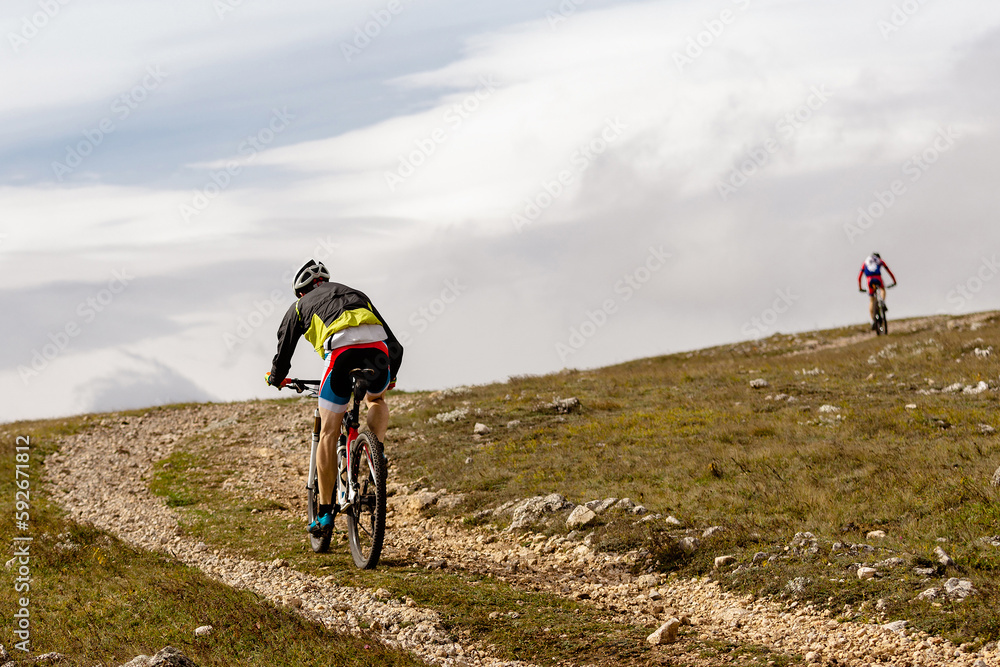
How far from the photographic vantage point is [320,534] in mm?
9703

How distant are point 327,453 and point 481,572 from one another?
2.25 m

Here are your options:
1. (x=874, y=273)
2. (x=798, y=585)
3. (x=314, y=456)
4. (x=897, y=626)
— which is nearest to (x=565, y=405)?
(x=314, y=456)

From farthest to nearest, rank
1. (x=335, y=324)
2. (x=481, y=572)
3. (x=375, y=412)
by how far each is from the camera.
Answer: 1. (x=481, y=572)
2. (x=375, y=412)
3. (x=335, y=324)

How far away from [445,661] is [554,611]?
4.80 ft

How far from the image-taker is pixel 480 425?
16797 millimetres

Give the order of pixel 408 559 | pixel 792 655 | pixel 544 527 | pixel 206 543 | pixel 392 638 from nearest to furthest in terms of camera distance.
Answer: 1. pixel 792 655
2. pixel 392 638
3. pixel 408 559
4. pixel 544 527
5. pixel 206 543

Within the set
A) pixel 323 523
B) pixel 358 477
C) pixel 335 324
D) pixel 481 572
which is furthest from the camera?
pixel 323 523

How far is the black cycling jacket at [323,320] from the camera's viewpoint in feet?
26.8

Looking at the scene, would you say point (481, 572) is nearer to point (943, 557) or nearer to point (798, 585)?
point (798, 585)

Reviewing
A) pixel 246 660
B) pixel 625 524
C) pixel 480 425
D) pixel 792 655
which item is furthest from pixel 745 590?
pixel 480 425

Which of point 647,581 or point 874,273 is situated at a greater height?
point 874,273

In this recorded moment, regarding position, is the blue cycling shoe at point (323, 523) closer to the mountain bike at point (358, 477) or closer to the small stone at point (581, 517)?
the mountain bike at point (358, 477)

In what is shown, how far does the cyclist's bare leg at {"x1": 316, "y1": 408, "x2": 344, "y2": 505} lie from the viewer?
28.2 feet

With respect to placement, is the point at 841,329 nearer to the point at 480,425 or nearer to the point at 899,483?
the point at 480,425
